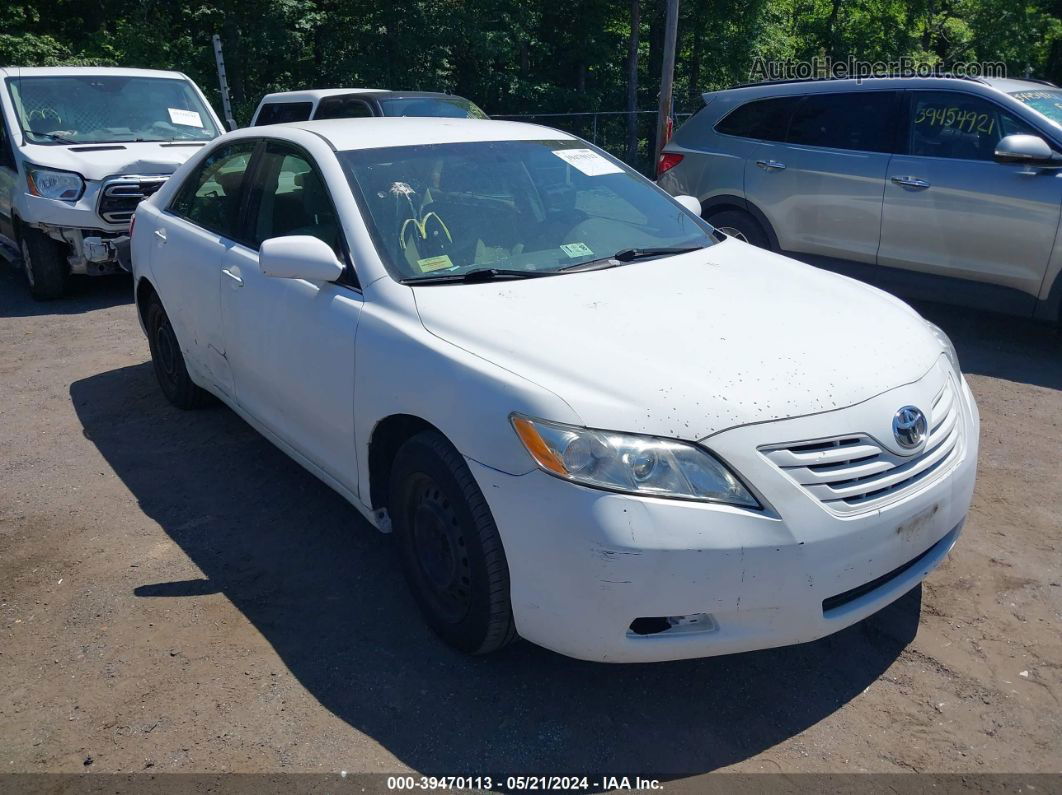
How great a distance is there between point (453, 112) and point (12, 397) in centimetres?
621

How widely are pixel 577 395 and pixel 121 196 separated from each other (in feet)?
22.6

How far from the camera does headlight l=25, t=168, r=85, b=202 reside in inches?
324

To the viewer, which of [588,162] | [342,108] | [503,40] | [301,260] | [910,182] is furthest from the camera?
[503,40]

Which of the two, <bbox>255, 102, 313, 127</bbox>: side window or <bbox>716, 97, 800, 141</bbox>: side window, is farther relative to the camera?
<bbox>255, 102, 313, 127</bbox>: side window

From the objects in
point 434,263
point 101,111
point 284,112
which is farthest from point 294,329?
point 284,112

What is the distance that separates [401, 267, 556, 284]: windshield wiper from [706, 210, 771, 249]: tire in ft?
15.0

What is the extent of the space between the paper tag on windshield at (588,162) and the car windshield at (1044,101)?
369 centimetres

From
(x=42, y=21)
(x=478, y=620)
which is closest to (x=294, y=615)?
(x=478, y=620)

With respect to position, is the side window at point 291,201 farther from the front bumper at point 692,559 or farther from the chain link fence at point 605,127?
the chain link fence at point 605,127

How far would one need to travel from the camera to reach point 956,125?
6.77 m

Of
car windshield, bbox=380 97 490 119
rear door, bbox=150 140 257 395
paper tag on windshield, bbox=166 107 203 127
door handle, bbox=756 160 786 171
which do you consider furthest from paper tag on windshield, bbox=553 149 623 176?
car windshield, bbox=380 97 490 119

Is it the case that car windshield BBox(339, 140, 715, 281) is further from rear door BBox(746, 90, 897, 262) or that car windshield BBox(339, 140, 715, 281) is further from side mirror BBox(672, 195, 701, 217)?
rear door BBox(746, 90, 897, 262)

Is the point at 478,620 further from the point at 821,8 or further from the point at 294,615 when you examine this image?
the point at 821,8

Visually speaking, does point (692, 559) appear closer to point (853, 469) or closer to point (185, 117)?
point (853, 469)
